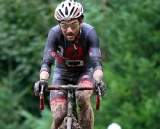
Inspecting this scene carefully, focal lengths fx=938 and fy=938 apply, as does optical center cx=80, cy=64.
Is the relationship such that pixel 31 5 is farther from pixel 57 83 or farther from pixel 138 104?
pixel 57 83

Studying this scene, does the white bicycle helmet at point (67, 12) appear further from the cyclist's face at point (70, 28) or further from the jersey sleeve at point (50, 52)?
the jersey sleeve at point (50, 52)

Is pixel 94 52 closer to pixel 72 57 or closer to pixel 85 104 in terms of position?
pixel 72 57

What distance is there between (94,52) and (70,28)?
0.54 meters

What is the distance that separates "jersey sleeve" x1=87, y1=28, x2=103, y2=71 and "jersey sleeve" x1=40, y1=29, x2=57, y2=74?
1.83 feet

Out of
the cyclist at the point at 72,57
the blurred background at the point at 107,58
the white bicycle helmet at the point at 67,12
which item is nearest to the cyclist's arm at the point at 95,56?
the cyclist at the point at 72,57

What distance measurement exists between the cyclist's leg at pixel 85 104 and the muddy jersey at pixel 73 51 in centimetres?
21

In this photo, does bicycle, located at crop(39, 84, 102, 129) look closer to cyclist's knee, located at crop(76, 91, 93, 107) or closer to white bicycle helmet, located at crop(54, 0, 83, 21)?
cyclist's knee, located at crop(76, 91, 93, 107)

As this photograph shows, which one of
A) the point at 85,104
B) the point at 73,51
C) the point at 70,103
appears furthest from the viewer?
the point at 73,51

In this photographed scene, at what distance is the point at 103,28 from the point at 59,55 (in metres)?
20.7

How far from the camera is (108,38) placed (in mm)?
34594

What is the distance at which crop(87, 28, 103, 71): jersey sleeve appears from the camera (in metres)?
14.7

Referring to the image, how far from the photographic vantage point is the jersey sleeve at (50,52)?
14.8 metres

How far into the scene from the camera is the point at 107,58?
35.7 meters

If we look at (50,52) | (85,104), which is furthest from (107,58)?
(50,52)
